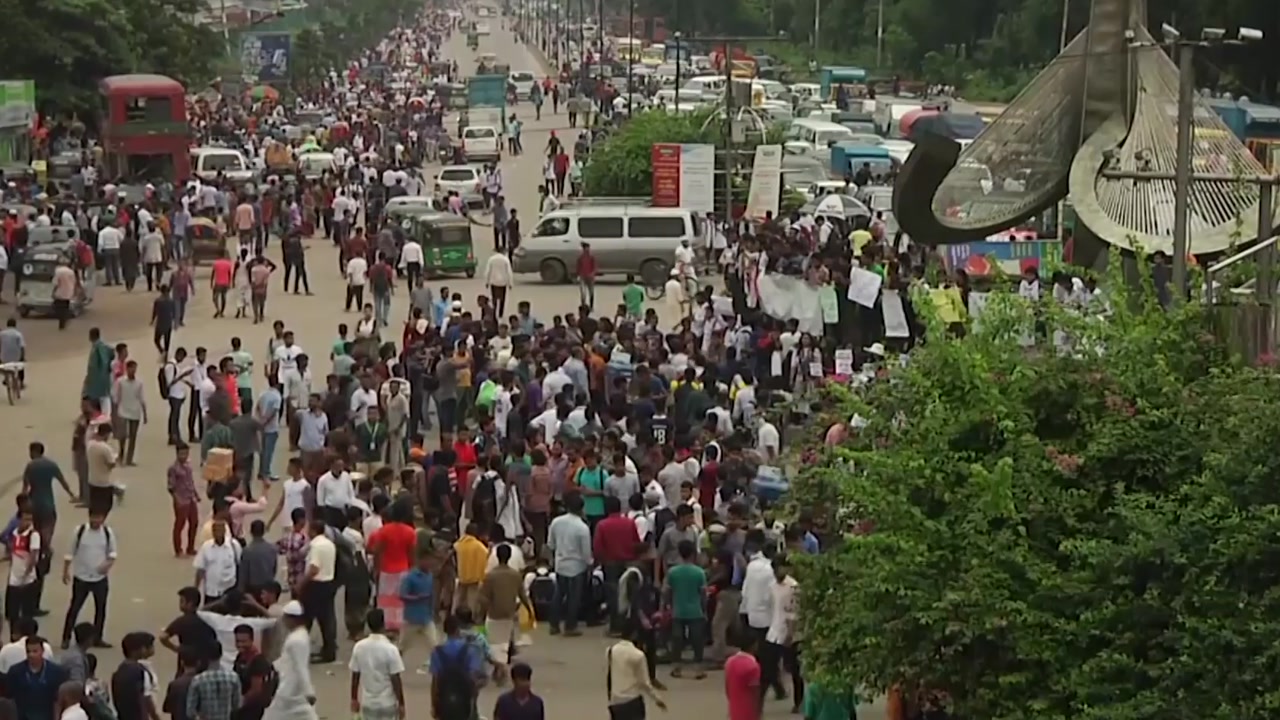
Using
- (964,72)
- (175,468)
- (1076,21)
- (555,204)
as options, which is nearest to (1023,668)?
(175,468)

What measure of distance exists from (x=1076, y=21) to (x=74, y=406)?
32298 millimetres

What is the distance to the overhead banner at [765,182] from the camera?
118 ft

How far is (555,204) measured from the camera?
40.9 metres

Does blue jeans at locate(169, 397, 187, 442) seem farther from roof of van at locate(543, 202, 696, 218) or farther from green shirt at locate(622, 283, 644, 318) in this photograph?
roof of van at locate(543, 202, 696, 218)

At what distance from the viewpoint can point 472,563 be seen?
51.3 feet

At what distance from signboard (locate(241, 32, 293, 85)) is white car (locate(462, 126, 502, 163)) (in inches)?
A: 1057

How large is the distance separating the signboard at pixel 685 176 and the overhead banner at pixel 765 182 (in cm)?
84

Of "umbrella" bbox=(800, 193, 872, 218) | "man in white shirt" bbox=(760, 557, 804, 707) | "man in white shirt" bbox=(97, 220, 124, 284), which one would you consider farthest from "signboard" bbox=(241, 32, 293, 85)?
"man in white shirt" bbox=(760, 557, 804, 707)

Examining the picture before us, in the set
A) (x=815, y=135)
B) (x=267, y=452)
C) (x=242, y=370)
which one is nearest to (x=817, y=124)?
(x=815, y=135)

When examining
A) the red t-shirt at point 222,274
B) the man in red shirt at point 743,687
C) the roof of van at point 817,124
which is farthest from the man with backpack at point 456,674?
the roof of van at point 817,124

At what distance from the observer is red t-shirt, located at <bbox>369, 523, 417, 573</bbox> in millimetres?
15258

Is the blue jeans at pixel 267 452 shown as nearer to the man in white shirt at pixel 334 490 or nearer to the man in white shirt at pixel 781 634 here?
the man in white shirt at pixel 334 490

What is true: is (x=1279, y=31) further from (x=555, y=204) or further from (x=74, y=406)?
(x=74, y=406)

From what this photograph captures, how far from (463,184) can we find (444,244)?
11283 millimetres
